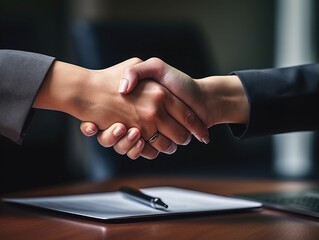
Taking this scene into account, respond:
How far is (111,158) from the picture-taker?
1.67 meters

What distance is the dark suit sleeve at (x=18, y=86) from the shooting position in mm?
890

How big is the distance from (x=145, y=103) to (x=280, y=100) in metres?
0.20

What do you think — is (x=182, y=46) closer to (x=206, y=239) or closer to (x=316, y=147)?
(x=206, y=239)

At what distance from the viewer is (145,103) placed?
3.23 ft

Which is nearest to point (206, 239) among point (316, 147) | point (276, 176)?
point (276, 176)

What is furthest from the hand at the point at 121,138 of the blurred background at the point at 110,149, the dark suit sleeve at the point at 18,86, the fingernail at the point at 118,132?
the blurred background at the point at 110,149

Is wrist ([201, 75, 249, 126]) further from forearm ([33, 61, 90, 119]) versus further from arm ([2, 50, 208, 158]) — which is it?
forearm ([33, 61, 90, 119])

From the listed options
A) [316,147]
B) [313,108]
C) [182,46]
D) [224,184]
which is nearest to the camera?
[313,108]

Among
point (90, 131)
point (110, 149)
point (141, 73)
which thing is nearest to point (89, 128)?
point (90, 131)

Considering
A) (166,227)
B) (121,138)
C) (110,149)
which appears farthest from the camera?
(110,149)

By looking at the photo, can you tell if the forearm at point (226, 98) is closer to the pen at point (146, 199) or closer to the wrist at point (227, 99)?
the wrist at point (227, 99)

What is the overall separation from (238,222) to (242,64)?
284cm

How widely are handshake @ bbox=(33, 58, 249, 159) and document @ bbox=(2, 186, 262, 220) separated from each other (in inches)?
3.2

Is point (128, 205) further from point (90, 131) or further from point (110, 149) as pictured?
point (110, 149)
